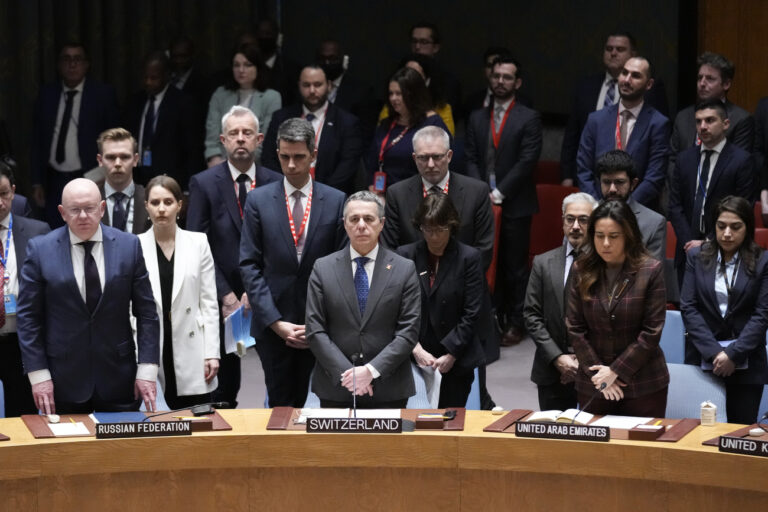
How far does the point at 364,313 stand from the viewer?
15.2ft

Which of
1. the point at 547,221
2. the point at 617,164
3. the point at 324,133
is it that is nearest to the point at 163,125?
the point at 324,133

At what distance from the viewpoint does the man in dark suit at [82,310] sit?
4.44 metres

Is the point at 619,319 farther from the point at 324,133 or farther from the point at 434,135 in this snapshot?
the point at 324,133

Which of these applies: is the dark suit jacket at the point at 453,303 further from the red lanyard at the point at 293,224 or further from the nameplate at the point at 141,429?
the nameplate at the point at 141,429

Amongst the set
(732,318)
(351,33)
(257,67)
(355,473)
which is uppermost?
(351,33)

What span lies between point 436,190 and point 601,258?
121 cm

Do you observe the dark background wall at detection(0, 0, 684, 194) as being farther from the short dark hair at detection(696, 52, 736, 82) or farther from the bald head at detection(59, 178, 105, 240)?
the bald head at detection(59, 178, 105, 240)

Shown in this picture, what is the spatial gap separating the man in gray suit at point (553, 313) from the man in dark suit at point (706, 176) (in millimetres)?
1161

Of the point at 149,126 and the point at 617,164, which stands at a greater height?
the point at 149,126

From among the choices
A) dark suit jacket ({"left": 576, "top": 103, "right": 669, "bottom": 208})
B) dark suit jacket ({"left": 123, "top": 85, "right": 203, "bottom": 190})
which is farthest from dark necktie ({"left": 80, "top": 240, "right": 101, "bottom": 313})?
dark suit jacket ({"left": 123, "top": 85, "right": 203, "bottom": 190})

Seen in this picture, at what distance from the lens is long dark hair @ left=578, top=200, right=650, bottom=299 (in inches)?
178

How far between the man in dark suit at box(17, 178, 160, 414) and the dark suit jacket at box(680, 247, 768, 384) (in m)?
2.16

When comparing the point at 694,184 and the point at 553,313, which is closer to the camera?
the point at 553,313

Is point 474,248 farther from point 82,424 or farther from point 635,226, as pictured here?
point 82,424
